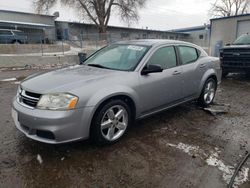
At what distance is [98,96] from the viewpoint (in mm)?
2771

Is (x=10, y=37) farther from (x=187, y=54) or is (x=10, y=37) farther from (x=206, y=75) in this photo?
(x=206, y=75)

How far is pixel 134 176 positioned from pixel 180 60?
2.53m

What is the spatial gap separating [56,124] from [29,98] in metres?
0.59

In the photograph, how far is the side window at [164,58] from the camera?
362 centimetres

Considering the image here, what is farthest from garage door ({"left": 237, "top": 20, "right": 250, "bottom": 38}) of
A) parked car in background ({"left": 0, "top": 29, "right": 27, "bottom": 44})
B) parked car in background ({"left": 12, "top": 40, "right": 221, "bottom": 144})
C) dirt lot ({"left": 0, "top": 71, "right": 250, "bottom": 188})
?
parked car in background ({"left": 0, "top": 29, "right": 27, "bottom": 44})

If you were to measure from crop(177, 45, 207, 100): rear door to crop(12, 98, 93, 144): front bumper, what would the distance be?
2.24 meters

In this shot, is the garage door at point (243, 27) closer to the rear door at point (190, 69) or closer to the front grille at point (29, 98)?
the rear door at point (190, 69)

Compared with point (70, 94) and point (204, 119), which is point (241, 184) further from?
point (70, 94)

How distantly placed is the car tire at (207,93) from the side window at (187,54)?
699mm

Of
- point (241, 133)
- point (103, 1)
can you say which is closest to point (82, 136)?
point (241, 133)

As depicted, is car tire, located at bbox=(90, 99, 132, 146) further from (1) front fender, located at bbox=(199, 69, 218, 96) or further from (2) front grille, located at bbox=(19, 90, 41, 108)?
(1) front fender, located at bbox=(199, 69, 218, 96)

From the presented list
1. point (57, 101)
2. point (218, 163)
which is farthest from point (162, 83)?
point (57, 101)

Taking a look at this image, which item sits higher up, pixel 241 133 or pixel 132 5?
pixel 132 5

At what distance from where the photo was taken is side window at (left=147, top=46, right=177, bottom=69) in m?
3.62
